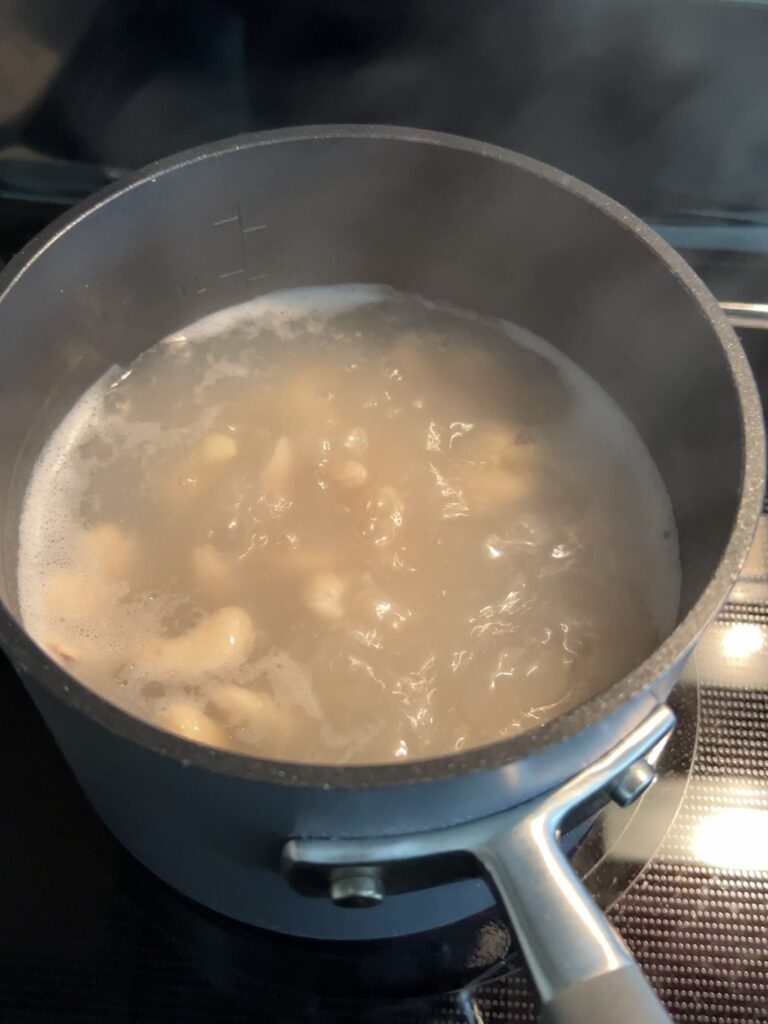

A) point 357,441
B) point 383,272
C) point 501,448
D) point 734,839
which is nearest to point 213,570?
point 357,441

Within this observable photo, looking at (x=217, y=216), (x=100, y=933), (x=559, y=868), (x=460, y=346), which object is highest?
(x=217, y=216)

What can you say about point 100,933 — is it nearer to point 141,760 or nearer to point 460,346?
point 141,760

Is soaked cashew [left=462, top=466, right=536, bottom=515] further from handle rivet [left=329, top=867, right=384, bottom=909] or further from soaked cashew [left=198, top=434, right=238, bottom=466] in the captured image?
handle rivet [left=329, top=867, right=384, bottom=909]

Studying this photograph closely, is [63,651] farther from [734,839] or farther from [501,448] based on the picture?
[734,839]

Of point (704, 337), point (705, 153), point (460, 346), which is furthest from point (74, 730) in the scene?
point (705, 153)

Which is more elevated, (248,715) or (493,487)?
(493,487)
